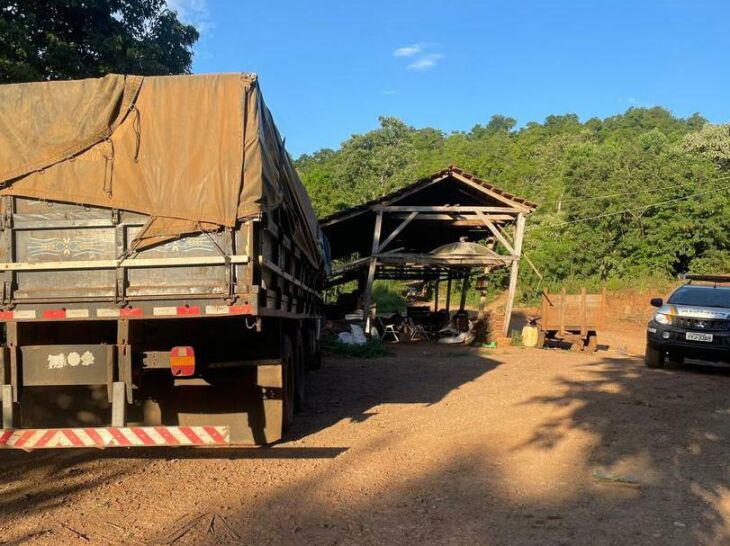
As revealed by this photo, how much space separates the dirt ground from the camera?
412cm

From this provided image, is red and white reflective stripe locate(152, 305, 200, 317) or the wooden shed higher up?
the wooden shed

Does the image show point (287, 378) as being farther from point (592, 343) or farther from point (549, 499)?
point (592, 343)

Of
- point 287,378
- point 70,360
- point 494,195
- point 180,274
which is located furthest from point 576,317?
point 70,360

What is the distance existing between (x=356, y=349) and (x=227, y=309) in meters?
11.3

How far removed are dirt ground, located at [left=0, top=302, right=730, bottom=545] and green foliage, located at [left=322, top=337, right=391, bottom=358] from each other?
22.8ft

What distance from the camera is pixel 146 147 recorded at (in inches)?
199

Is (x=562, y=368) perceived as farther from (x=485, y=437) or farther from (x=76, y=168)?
(x=76, y=168)

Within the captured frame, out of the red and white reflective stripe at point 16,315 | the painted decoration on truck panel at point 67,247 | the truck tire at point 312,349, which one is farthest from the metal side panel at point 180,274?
the truck tire at point 312,349

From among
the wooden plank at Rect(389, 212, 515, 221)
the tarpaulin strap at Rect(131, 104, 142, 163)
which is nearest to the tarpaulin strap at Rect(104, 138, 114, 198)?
the tarpaulin strap at Rect(131, 104, 142, 163)

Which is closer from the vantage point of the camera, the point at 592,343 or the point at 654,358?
the point at 654,358

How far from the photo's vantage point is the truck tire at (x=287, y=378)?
618cm

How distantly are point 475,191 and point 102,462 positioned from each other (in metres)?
14.5

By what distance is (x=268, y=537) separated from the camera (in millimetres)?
4023

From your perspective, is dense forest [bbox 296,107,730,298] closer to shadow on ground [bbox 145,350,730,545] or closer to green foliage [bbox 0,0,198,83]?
green foliage [bbox 0,0,198,83]
